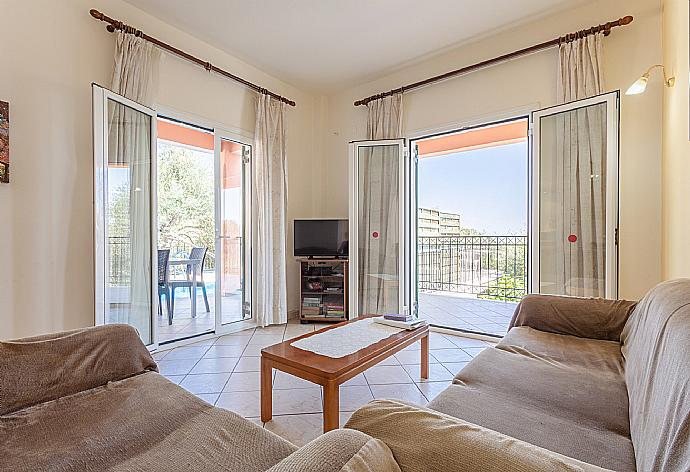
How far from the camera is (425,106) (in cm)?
404

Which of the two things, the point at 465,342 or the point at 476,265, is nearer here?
the point at 465,342

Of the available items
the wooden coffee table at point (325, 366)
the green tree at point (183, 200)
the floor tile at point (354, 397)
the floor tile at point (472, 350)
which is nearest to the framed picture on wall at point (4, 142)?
the green tree at point (183, 200)

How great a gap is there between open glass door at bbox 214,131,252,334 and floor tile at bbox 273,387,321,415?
176 cm

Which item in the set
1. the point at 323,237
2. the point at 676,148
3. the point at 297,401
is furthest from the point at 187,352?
the point at 676,148

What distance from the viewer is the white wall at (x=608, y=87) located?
2750mm

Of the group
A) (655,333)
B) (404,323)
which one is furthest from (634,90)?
(404,323)

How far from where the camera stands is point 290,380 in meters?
2.76

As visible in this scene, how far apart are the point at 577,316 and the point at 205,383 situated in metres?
2.55

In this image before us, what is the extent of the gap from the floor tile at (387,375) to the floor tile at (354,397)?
140mm

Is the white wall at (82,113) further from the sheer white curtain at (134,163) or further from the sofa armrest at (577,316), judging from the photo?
the sofa armrest at (577,316)

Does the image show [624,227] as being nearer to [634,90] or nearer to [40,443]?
[634,90]

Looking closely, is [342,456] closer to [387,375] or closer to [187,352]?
[387,375]

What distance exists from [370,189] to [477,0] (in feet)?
6.96

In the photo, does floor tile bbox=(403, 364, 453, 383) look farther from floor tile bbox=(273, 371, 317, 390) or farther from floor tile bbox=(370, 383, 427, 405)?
floor tile bbox=(273, 371, 317, 390)
